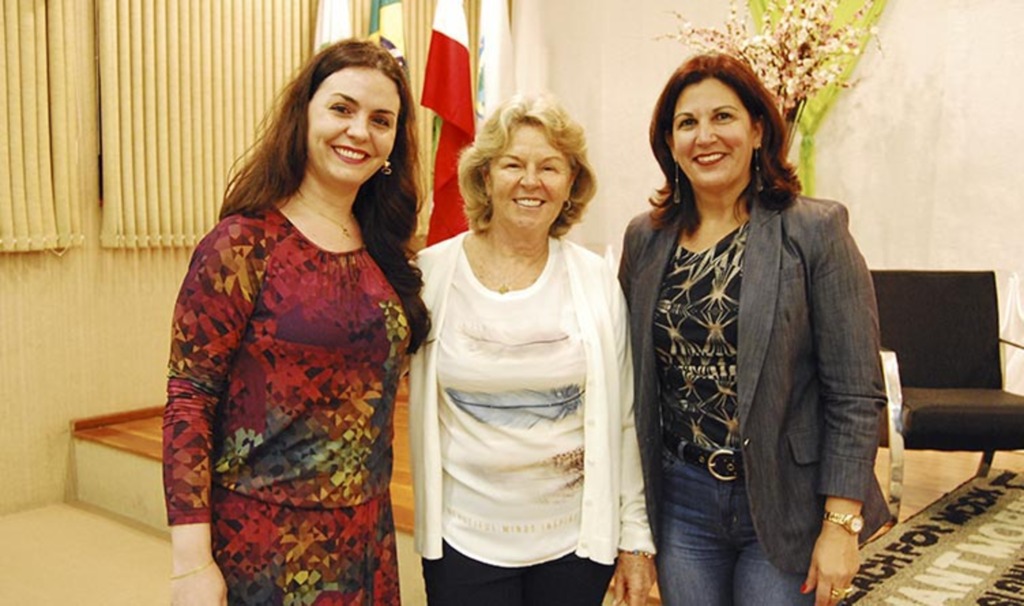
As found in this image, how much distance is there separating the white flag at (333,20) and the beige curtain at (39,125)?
1.33m

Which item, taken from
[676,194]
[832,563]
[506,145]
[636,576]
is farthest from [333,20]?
[832,563]

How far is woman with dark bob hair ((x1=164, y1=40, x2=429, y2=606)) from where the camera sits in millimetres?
1441

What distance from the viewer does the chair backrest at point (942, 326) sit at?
429cm

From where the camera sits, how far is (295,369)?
4.90ft

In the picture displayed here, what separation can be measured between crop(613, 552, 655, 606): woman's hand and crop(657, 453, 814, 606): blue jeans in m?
0.03

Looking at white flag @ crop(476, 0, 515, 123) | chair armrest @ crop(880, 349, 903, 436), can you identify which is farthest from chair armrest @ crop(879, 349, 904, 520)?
white flag @ crop(476, 0, 515, 123)

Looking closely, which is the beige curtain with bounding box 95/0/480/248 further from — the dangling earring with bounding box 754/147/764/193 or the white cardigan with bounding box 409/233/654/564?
the dangling earring with bounding box 754/147/764/193

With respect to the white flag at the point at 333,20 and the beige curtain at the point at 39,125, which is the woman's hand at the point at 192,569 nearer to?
the beige curtain at the point at 39,125

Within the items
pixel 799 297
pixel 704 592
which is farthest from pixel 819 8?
pixel 704 592

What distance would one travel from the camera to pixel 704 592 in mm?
1697

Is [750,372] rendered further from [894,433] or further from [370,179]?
[894,433]

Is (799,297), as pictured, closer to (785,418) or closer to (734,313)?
(734,313)

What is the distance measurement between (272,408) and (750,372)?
833 mm

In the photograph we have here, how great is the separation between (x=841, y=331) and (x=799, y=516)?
0.35m
